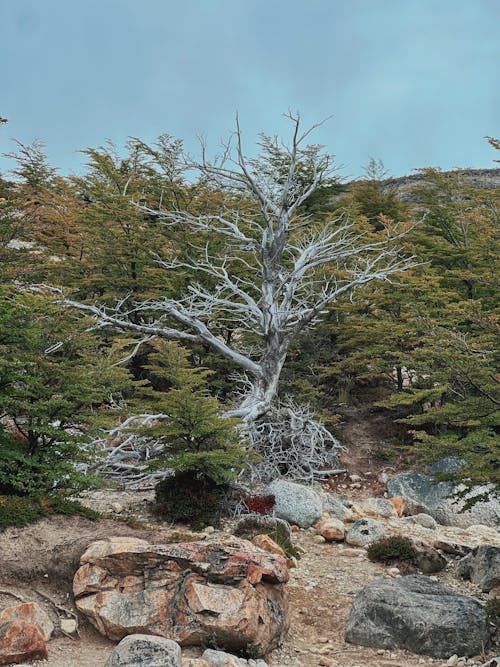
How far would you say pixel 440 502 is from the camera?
→ 11500 millimetres

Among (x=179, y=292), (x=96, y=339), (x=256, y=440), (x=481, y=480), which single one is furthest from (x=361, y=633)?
(x=179, y=292)

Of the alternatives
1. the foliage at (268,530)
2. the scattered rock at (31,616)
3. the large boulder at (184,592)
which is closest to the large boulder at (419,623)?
the large boulder at (184,592)

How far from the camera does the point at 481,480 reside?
6266 millimetres

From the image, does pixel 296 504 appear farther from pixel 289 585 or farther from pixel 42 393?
pixel 42 393

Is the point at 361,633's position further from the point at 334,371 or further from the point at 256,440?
the point at 334,371

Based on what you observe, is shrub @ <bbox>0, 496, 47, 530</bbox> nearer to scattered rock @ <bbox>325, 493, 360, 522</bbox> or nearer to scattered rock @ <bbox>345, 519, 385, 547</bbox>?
scattered rock @ <bbox>345, 519, 385, 547</bbox>

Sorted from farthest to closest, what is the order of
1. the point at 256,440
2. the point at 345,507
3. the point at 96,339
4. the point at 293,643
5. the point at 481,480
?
the point at 256,440
the point at 345,507
the point at 96,339
the point at 481,480
the point at 293,643

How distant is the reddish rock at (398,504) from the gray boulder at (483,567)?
3.23 m

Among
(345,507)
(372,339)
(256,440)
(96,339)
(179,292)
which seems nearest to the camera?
(96,339)

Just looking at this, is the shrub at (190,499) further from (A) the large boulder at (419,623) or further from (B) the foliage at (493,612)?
(B) the foliage at (493,612)

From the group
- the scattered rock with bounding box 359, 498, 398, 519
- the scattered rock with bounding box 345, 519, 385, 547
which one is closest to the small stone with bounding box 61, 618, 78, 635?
the scattered rock with bounding box 345, 519, 385, 547

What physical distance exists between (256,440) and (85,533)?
6.76 m

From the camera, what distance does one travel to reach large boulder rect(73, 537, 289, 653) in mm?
5066

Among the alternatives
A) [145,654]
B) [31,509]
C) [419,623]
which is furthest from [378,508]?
[145,654]
